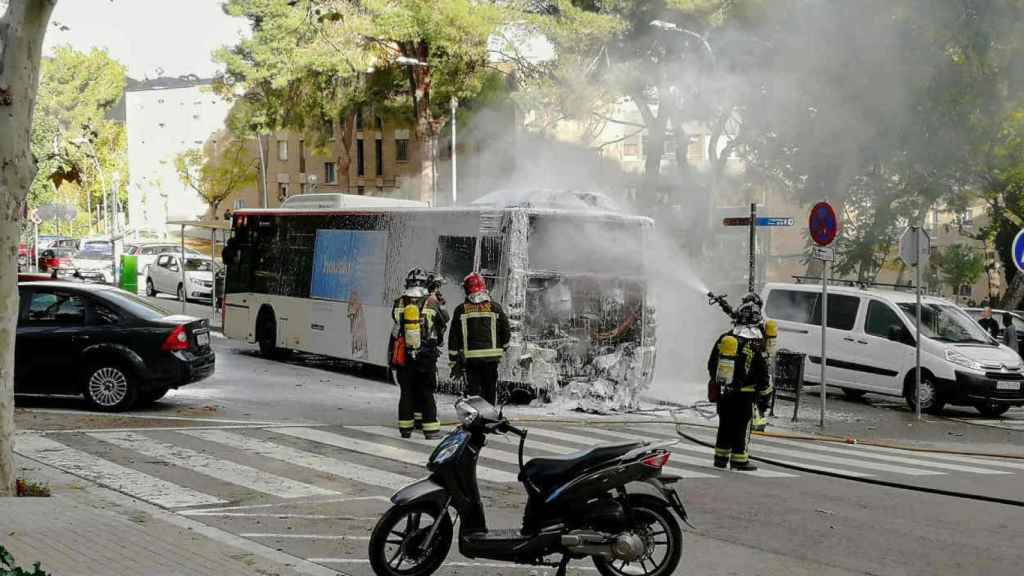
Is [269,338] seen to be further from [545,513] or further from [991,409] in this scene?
[545,513]

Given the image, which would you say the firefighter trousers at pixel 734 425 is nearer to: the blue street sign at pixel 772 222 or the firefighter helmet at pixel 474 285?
the firefighter helmet at pixel 474 285

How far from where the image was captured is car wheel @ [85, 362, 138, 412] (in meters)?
13.3

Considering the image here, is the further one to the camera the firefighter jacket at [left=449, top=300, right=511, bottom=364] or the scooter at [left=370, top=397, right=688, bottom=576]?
the firefighter jacket at [left=449, top=300, right=511, bottom=364]

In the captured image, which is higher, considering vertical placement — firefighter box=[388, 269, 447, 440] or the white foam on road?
firefighter box=[388, 269, 447, 440]

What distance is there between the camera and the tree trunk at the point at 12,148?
7.93 meters

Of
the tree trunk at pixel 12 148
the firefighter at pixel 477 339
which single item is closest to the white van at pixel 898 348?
the firefighter at pixel 477 339

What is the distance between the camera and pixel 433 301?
12.3m

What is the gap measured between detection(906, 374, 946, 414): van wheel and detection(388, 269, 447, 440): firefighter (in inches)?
349

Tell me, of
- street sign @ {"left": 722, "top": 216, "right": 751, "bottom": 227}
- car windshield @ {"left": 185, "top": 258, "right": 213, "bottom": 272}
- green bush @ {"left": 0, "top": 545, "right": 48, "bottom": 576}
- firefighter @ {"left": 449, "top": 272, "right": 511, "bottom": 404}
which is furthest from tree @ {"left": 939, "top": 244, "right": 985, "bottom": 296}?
green bush @ {"left": 0, "top": 545, "right": 48, "bottom": 576}

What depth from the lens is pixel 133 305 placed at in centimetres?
1369

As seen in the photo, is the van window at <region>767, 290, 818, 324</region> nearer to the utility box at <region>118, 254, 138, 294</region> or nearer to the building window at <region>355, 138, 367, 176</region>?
the utility box at <region>118, 254, 138, 294</region>

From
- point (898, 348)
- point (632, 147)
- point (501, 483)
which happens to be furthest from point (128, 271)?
point (501, 483)

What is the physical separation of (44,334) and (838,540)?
30.7ft

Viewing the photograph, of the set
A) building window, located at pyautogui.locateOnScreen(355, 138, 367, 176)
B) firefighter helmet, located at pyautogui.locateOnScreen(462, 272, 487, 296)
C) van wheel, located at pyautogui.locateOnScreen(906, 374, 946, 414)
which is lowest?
van wheel, located at pyautogui.locateOnScreen(906, 374, 946, 414)
